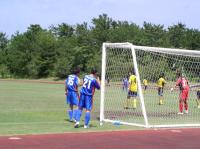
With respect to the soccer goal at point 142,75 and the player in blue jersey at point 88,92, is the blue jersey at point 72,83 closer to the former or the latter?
the soccer goal at point 142,75

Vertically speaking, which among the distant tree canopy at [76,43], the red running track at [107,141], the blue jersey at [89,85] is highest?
the distant tree canopy at [76,43]

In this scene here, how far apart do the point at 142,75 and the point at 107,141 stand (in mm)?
5862

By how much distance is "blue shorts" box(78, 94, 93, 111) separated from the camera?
15.3m

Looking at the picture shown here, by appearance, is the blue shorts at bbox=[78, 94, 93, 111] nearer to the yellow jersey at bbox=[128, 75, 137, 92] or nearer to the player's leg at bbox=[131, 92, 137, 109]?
the yellow jersey at bbox=[128, 75, 137, 92]

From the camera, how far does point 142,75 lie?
1834 cm

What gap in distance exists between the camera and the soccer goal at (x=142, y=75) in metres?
17.0

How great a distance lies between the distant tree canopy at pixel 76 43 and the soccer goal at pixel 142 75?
55518 mm

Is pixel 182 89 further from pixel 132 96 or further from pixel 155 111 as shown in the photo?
pixel 132 96

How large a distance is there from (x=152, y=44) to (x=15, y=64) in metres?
26.2

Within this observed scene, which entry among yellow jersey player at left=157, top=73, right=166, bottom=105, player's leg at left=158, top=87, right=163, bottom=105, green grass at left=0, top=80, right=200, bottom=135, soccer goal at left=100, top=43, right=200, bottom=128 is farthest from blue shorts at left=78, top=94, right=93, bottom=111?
player's leg at left=158, top=87, right=163, bottom=105

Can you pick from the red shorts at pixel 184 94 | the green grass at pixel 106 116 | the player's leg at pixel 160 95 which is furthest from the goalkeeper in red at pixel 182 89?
the player's leg at pixel 160 95

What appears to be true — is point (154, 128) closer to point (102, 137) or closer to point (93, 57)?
point (102, 137)

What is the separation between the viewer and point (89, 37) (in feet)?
281

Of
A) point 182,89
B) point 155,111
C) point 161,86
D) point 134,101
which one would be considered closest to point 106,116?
point 134,101
